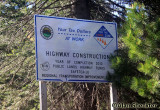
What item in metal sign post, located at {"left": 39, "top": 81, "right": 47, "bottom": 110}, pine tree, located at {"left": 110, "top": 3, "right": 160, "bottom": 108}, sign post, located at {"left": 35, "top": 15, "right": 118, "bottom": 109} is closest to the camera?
pine tree, located at {"left": 110, "top": 3, "right": 160, "bottom": 108}

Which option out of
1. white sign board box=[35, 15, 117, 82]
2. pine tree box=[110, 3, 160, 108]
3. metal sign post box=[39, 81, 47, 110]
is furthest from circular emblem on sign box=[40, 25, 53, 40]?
pine tree box=[110, 3, 160, 108]

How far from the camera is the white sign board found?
4.96 metres

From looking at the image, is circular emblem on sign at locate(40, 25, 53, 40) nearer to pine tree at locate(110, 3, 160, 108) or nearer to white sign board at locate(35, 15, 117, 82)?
white sign board at locate(35, 15, 117, 82)

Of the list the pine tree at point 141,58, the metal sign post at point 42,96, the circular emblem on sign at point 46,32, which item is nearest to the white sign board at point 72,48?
the circular emblem on sign at point 46,32

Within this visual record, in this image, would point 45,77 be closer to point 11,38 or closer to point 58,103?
point 58,103

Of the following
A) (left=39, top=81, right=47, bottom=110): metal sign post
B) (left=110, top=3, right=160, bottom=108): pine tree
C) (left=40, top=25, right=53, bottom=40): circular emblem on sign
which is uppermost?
(left=40, top=25, right=53, bottom=40): circular emblem on sign

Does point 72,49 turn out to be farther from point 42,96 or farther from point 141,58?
point 141,58

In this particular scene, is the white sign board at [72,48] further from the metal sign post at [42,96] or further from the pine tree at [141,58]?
the pine tree at [141,58]

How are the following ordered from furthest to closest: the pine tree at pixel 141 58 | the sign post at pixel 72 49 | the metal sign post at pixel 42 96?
the sign post at pixel 72 49 < the metal sign post at pixel 42 96 < the pine tree at pixel 141 58

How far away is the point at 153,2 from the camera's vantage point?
557 cm

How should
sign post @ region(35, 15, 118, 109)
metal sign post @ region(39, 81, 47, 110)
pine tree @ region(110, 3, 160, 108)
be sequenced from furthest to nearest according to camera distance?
sign post @ region(35, 15, 118, 109) → metal sign post @ region(39, 81, 47, 110) → pine tree @ region(110, 3, 160, 108)

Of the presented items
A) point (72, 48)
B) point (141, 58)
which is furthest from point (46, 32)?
point (141, 58)

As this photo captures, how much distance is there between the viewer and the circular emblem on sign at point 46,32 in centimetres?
502

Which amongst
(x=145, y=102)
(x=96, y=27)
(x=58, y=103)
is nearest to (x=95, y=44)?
(x=96, y=27)
